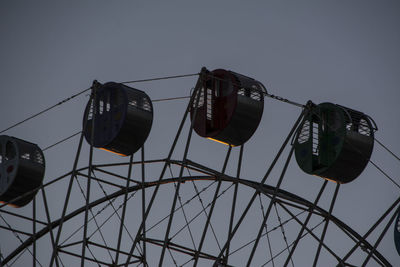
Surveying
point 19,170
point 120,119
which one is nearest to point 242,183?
point 120,119

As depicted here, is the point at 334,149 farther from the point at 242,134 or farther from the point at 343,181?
the point at 242,134

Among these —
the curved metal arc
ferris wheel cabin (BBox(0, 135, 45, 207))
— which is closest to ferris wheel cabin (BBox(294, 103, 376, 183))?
the curved metal arc

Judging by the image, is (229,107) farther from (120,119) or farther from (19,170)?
(19,170)

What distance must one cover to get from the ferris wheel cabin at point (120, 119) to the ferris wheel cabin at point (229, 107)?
245cm

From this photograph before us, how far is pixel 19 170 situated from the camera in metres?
42.4

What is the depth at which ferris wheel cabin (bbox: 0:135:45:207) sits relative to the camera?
42375 mm

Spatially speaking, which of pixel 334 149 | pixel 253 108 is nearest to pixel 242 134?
pixel 253 108

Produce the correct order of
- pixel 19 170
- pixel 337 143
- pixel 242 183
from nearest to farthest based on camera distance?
pixel 337 143
pixel 242 183
pixel 19 170

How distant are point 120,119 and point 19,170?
23.3 feet

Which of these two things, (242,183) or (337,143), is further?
(242,183)

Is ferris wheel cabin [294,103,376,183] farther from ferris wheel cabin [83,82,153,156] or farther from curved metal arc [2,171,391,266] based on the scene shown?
ferris wheel cabin [83,82,153,156]

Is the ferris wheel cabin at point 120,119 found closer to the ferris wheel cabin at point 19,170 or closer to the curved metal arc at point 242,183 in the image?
the curved metal arc at point 242,183

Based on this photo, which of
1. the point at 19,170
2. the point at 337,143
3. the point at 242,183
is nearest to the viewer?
the point at 337,143

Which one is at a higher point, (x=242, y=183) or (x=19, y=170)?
(x=242, y=183)
